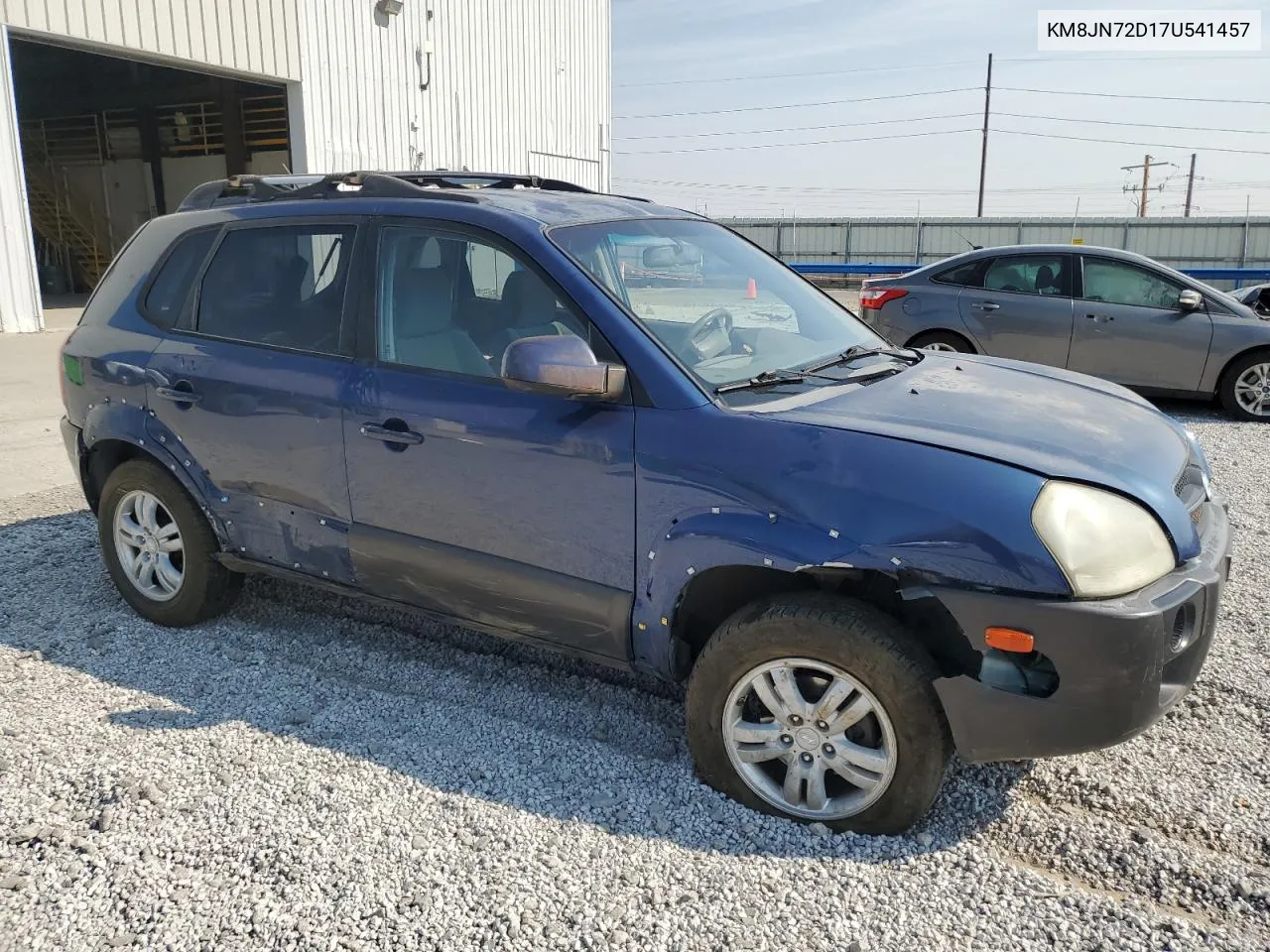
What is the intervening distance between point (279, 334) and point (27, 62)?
20850 millimetres

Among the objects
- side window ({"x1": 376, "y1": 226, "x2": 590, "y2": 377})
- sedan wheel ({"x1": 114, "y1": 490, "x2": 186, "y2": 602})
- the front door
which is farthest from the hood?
sedan wheel ({"x1": 114, "y1": 490, "x2": 186, "y2": 602})

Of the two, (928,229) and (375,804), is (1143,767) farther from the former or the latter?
(928,229)

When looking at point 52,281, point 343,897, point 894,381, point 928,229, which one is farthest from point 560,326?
point 928,229

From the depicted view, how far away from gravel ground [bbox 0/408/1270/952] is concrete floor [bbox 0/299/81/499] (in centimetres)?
344

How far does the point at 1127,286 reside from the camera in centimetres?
919

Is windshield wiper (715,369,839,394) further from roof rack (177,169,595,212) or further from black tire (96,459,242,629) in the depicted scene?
black tire (96,459,242,629)

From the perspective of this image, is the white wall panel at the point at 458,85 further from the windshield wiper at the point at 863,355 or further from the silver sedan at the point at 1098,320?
the windshield wiper at the point at 863,355

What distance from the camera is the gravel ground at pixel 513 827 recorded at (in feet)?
A: 8.38

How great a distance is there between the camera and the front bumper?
251cm

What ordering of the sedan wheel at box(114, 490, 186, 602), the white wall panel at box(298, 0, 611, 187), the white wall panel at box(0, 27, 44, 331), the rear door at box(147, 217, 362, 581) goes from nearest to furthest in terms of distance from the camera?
1. the rear door at box(147, 217, 362, 581)
2. the sedan wheel at box(114, 490, 186, 602)
3. the white wall panel at box(0, 27, 44, 331)
4. the white wall panel at box(298, 0, 611, 187)

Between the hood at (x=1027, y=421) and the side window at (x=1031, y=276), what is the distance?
6.21m

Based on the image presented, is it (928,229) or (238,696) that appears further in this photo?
(928,229)

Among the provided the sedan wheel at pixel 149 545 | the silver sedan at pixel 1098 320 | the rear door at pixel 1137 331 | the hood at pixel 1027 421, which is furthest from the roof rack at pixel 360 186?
the rear door at pixel 1137 331

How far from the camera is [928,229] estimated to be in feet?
101
